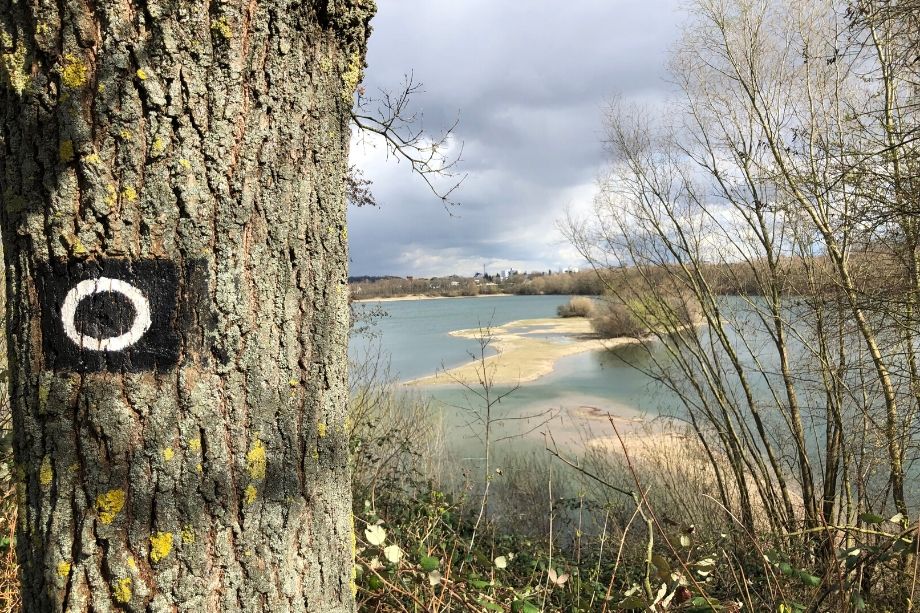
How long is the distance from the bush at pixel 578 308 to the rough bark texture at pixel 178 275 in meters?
30.6

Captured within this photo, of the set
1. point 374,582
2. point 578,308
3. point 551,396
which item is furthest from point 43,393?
point 578,308

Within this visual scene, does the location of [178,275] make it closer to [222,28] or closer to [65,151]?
[65,151]

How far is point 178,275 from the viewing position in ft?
2.69

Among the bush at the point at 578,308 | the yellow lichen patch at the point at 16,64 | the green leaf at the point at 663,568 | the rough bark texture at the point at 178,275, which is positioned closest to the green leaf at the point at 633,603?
the green leaf at the point at 663,568

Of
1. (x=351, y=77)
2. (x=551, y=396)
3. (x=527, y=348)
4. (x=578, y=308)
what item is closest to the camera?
(x=351, y=77)

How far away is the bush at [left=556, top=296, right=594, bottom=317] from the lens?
1253 inches

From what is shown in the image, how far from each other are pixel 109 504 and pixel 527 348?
19.3m

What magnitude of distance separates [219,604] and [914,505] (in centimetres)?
724

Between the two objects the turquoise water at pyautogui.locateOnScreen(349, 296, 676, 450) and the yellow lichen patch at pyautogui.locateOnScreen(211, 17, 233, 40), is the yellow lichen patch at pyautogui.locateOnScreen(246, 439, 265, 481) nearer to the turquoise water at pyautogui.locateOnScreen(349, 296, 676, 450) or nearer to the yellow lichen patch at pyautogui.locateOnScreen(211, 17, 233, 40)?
the yellow lichen patch at pyautogui.locateOnScreen(211, 17, 233, 40)

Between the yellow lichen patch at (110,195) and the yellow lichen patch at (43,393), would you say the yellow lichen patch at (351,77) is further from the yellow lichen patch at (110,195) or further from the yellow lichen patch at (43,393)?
the yellow lichen patch at (43,393)

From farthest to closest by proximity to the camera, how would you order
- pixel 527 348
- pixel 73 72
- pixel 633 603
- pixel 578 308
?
pixel 578 308, pixel 527 348, pixel 633 603, pixel 73 72

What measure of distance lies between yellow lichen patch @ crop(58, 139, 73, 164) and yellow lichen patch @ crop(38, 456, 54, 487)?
46 centimetres

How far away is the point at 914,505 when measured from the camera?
5570 millimetres

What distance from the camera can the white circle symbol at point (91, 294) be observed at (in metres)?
0.80
